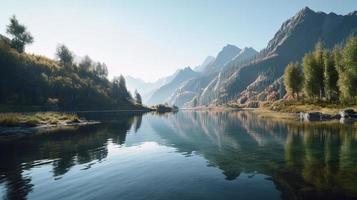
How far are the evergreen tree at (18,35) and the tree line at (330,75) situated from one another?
179550 mm

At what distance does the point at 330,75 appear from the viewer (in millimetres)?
111312

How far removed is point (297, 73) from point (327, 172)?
126 meters

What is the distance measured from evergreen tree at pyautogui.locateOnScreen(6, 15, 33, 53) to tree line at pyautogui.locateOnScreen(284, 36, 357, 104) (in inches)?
7069

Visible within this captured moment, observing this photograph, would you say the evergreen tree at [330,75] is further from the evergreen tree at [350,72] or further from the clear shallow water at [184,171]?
the clear shallow water at [184,171]

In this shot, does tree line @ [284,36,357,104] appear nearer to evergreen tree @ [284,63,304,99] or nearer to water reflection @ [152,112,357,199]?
evergreen tree @ [284,63,304,99]

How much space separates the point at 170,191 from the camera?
21.6 m

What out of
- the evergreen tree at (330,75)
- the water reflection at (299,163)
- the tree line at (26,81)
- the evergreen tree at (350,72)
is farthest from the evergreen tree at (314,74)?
the tree line at (26,81)

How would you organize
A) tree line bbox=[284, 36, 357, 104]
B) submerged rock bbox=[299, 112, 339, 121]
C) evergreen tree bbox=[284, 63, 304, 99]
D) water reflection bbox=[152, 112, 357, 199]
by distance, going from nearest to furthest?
1. water reflection bbox=[152, 112, 357, 199]
2. submerged rock bbox=[299, 112, 339, 121]
3. tree line bbox=[284, 36, 357, 104]
4. evergreen tree bbox=[284, 63, 304, 99]

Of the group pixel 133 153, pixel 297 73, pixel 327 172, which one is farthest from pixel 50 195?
pixel 297 73

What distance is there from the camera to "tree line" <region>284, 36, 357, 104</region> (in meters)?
90.9

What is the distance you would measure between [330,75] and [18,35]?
656 ft

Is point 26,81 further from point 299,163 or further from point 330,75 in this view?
point 299,163

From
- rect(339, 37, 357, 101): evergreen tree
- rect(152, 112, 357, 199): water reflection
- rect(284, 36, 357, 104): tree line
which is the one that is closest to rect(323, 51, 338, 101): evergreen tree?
rect(284, 36, 357, 104): tree line

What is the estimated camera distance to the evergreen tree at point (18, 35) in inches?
7412
